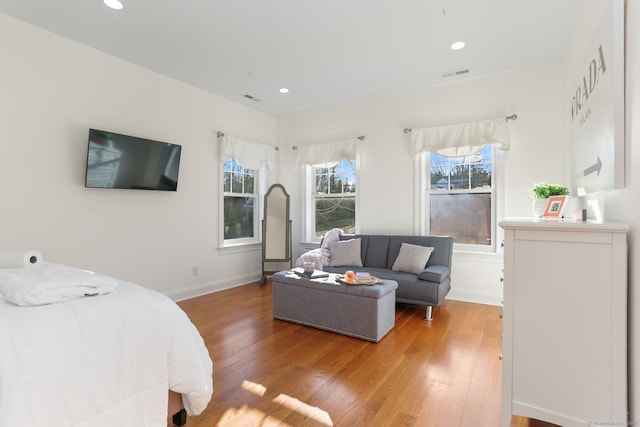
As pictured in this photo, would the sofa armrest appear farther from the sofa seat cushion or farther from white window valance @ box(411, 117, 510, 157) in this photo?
white window valance @ box(411, 117, 510, 157)

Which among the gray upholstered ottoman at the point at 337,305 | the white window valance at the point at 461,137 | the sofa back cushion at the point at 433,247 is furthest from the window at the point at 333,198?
the gray upholstered ottoman at the point at 337,305

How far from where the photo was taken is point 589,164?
6.99 ft

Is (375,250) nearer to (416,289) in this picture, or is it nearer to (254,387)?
(416,289)

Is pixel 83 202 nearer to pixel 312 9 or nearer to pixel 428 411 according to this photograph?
pixel 312 9

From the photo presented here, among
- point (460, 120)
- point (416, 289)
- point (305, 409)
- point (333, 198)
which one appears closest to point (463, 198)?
point (460, 120)

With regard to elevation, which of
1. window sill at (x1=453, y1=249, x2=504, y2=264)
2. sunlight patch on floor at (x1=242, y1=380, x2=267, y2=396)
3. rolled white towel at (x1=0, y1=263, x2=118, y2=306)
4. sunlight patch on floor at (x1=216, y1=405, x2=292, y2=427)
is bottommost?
sunlight patch on floor at (x1=216, y1=405, x2=292, y2=427)

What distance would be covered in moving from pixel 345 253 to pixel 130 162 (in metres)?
2.77

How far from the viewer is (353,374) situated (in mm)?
2232

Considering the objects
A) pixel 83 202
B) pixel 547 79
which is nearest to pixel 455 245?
pixel 547 79

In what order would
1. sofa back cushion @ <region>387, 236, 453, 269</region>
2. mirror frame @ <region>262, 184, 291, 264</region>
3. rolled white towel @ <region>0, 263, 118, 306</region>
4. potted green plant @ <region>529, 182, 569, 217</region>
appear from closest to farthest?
rolled white towel @ <region>0, 263, 118, 306</region> < potted green plant @ <region>529, 182, 569, 217</region> < sofa back cushion @ <region>387, 236, 453, 269</region> < mirror frame @ <region>262, 184, 291, 264</region>

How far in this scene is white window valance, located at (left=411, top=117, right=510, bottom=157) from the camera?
3.75 meters

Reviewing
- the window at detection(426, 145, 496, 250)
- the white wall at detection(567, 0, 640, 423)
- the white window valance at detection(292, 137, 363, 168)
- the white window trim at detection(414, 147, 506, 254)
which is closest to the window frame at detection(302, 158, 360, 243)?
the white window valance at detection(292, 137, 363, 168)

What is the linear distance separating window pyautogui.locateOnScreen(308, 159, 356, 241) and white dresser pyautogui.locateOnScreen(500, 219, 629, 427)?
341 centimetres

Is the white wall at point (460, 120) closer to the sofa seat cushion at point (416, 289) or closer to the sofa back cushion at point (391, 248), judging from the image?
the sofa back cushion at point (391, 248)
